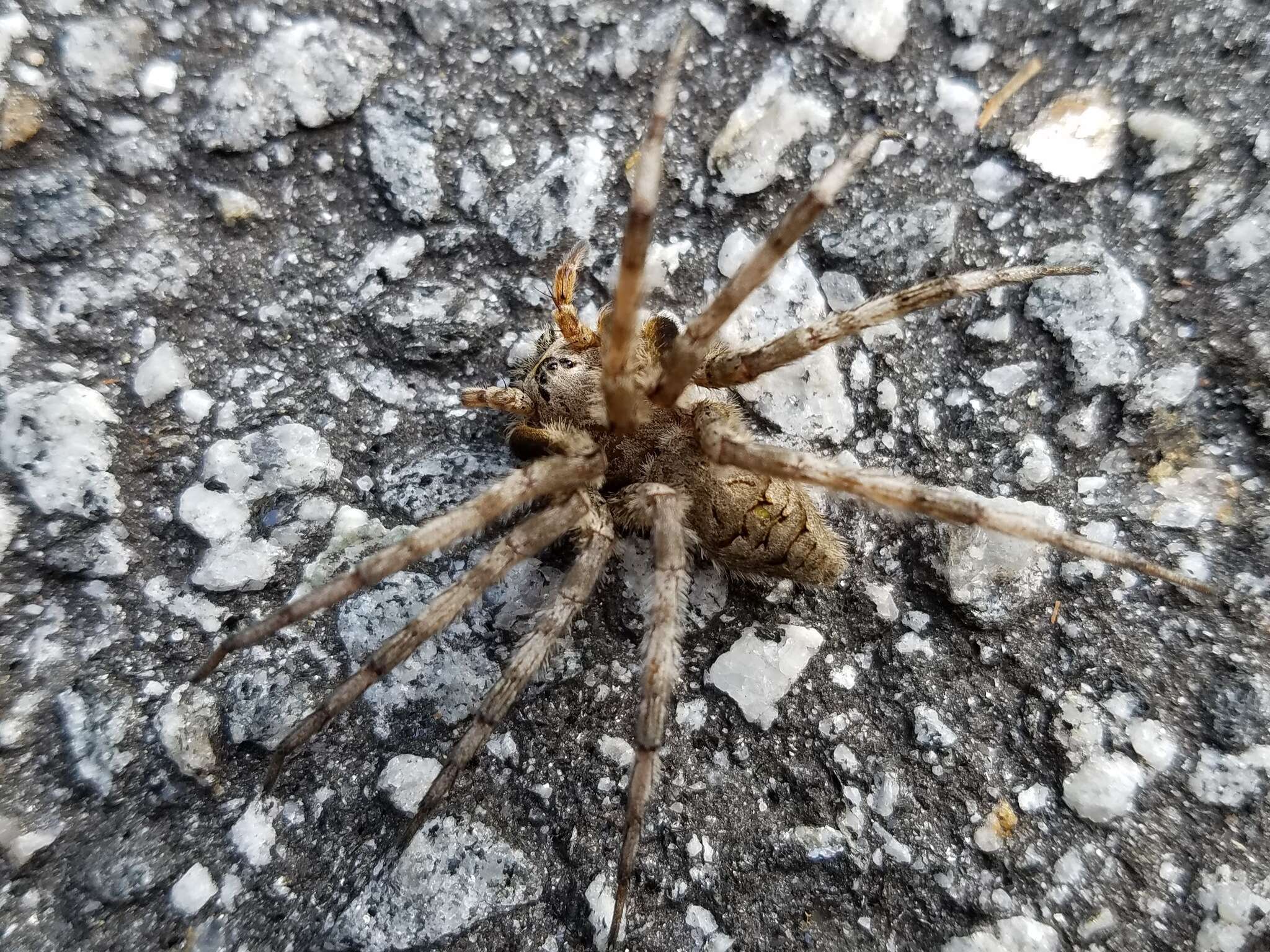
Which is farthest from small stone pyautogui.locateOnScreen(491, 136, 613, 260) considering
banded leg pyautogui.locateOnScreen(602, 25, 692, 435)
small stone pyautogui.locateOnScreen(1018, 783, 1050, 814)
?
small stone pyautogui.locateOnScreen(1018, 783, 1050, 814)

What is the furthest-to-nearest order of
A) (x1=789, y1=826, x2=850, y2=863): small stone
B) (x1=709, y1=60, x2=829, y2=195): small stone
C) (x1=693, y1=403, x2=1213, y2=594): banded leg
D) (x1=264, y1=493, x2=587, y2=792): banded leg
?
1. (x1=709, y1=60, x2=829, y2=195): small stone
2. (x1=789, y1=826, x2=850, y2=863): small stone
3. (x1=264, y1=493, x2=587, y2=792): banded leg
4. (x1=693, y1=403, x2=1213, y2=594): banded leg

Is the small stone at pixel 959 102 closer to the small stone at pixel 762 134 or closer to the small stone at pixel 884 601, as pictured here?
the small stone at pixel 762 134

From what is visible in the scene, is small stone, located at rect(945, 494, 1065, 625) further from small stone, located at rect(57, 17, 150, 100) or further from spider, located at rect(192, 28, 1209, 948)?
small stone, located at rect(57, 17, 150, 100)

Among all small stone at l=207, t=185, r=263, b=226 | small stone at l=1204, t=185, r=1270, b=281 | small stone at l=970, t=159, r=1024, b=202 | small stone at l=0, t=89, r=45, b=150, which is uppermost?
small stone at l=0, t=89, r=45, b=150

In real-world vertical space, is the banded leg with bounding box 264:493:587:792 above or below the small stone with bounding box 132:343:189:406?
below

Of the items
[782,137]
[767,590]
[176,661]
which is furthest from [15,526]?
[782,137]

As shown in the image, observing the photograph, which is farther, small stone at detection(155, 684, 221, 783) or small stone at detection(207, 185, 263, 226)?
small stone at detection(207, 185, 263, 226)

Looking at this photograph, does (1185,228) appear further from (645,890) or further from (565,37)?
(645,890)

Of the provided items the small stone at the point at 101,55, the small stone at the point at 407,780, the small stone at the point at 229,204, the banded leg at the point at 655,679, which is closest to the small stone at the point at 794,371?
the banded leg at the point at 655,679
